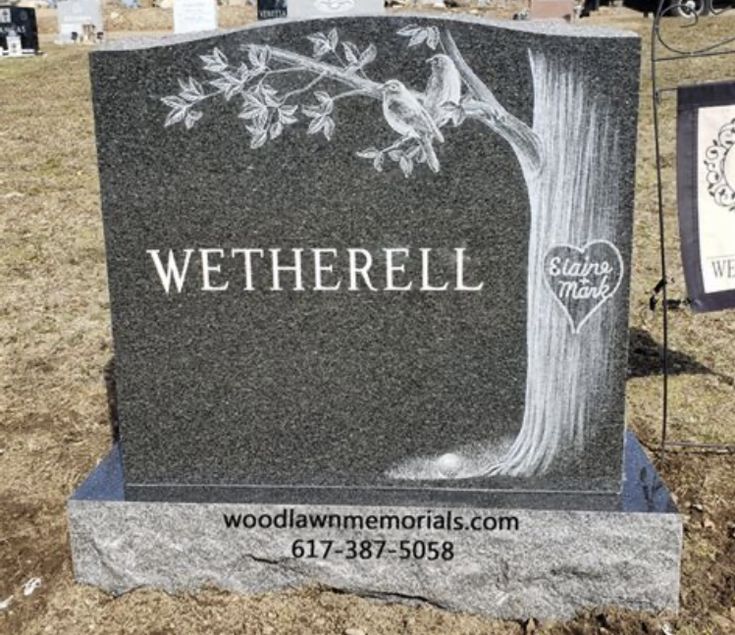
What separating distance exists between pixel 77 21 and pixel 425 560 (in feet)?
81.6

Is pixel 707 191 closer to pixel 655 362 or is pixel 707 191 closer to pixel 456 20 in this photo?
pixel 456 20

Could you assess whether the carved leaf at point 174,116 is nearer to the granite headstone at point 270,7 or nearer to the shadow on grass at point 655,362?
the shadow on grass at point 655,362

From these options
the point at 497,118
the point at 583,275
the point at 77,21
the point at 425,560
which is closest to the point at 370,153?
the point at 497,118

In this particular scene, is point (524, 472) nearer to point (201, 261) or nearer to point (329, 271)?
A: point (329, 271)

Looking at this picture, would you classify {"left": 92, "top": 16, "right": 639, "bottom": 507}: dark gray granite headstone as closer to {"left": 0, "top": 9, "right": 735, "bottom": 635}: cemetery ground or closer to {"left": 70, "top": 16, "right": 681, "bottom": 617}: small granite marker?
{"left": 70, "top": 16, "right": 681, "bottom": 617}: small granite marker

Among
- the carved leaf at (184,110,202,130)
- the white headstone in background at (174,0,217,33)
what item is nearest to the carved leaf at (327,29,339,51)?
the carved leaf at (184,110,202,130)

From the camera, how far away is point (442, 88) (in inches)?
108

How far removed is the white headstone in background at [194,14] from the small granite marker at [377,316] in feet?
38.2

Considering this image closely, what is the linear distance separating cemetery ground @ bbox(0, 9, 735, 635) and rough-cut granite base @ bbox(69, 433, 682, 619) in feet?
0.18

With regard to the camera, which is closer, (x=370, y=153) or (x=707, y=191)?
(x=370, y=153)

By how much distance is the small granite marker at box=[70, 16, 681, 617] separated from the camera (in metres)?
2.75

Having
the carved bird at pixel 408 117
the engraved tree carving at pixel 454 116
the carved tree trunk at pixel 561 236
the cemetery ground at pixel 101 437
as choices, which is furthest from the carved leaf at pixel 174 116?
the cemetery ground at pixel 101 437

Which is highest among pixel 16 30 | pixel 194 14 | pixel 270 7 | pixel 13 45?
pixel 270 7

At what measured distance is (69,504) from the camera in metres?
3.04
